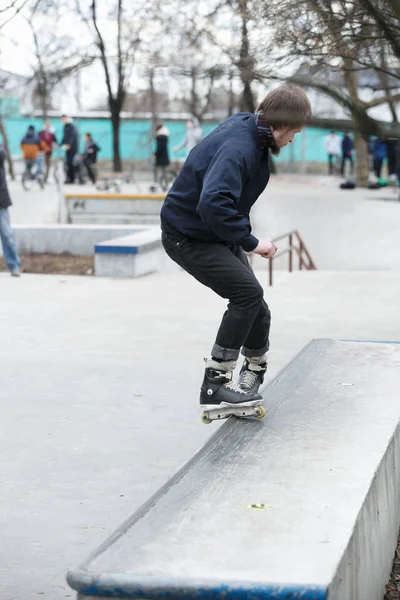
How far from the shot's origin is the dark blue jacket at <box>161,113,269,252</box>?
159 inches

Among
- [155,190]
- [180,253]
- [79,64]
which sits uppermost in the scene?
[79,64]

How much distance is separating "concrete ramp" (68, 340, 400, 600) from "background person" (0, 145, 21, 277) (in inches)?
299

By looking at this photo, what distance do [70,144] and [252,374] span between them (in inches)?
943

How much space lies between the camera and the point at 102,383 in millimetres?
6781

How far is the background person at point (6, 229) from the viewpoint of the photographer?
11.5 metres

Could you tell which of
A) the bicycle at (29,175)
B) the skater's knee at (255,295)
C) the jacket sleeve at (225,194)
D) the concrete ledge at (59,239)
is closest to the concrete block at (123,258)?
the concrete ledge at (59,239)

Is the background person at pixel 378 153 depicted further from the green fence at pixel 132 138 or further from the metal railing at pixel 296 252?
the metal railing at pixel 296 252

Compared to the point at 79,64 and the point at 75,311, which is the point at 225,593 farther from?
the point at 79,64

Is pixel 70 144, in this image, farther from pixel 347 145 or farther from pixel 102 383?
pixel 102 383

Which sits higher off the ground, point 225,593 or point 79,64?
point 79,64

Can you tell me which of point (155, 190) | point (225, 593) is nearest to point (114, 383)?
point (225, 593)

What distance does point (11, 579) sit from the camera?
3.57 metres

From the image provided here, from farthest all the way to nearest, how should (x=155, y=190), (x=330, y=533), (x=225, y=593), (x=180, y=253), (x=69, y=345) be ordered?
1. (x=155, y=190)
2. (x=69, y=345)
3. (x=180, y=253)
4. (x=330, y=533)
5. (x=225, y=593)

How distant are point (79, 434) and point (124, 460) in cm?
56
